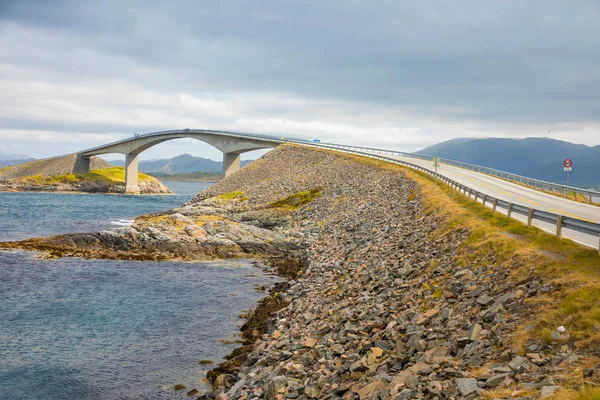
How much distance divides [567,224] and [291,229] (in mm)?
36153

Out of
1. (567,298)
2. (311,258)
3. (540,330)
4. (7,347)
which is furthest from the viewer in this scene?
(311,258)

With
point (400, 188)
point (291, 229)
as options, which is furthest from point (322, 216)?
point (400, 188)

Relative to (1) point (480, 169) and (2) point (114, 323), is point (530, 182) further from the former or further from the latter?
(2) point (114, 323)

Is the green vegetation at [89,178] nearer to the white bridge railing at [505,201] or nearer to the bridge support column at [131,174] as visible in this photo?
the bridge support column at [131,174]

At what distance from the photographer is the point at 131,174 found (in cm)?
15012

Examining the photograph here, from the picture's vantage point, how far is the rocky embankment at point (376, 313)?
10609mm

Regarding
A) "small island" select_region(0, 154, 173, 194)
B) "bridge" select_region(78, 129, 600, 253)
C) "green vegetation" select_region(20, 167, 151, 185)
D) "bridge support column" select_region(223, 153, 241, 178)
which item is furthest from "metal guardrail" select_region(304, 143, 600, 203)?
"green vegetation" select_region(20, 167, 151, 185)

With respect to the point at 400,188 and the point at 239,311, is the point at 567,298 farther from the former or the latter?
the point at 400,188

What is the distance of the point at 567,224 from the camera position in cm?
1703

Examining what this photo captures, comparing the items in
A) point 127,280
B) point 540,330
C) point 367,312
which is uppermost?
point 540,330

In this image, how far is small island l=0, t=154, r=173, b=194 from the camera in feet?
470

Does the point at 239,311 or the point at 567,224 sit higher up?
the point at 567,224

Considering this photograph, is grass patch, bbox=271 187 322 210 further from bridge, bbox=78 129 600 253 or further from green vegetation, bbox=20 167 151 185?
green vegetation, bbox=20 167 151 185

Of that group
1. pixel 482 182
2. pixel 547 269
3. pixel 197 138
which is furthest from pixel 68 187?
pixel 547 269
